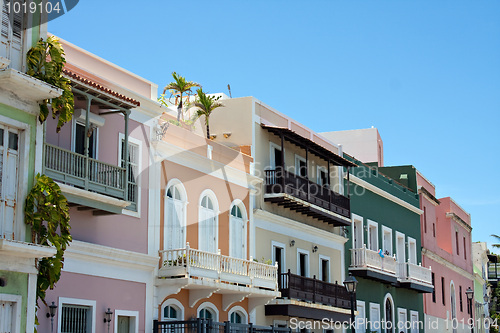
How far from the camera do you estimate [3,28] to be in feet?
47.2

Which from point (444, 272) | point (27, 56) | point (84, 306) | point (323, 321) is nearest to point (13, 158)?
point (27, 56)

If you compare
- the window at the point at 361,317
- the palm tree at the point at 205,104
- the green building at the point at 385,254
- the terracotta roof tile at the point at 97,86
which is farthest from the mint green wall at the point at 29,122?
the window at the point at 361,317

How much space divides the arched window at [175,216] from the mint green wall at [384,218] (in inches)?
478

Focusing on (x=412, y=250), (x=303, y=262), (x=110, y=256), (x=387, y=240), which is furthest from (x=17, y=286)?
(x=412, y=250)

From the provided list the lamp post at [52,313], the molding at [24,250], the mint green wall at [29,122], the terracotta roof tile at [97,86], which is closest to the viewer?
the molding at [24,250]

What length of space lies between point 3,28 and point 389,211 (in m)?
26.3

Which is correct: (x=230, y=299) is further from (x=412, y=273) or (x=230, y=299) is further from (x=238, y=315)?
(x=412, y=273)

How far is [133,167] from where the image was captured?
67.5 ft

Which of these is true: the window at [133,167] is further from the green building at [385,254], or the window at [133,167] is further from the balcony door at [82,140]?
the green building at [385,254]

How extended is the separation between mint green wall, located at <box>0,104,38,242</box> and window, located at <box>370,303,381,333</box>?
22247 mm

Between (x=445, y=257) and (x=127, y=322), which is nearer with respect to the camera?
(x=127, y=322)

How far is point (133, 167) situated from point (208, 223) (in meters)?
3.98

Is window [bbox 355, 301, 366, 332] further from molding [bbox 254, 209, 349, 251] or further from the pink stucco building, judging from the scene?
the pink stucco building

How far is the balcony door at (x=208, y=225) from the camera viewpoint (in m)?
23.3
